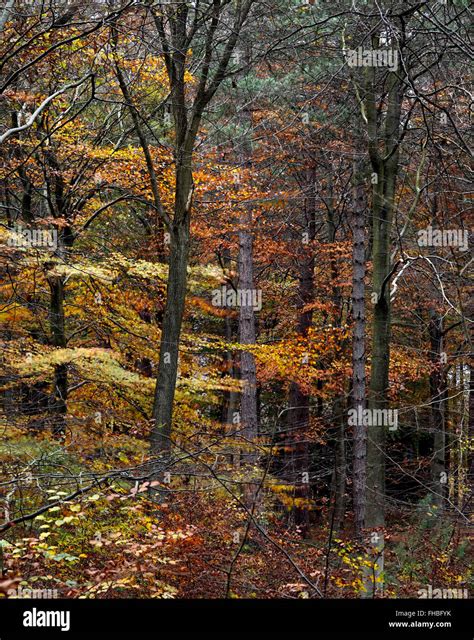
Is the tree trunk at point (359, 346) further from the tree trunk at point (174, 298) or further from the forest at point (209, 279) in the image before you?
the tree trunk at point (174, 298)

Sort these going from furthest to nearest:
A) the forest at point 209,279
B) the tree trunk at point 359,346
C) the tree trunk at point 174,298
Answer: the tree trunk at point 359,346, the tree trunk at point 174,298, the forest at point 209,279

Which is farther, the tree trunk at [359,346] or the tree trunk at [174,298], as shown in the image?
the tree trunk at [359,346]

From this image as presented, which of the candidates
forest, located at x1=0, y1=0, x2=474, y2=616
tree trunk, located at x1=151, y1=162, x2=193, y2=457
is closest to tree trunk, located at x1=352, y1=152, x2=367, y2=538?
forest, located at x1=0, y1=0, x2=474, y2=616

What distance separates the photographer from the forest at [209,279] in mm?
6906


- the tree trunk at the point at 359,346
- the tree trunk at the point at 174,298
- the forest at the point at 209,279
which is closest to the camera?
the forest at the point at 209,279

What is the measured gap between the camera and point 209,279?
1408 cm

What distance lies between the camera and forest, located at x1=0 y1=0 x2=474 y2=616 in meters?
6.91

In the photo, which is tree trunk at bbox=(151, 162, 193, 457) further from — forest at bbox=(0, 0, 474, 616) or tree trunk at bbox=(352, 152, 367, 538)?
tree trunk at bbox=(352, 152, 367, 538)

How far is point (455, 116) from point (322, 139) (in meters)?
6.85

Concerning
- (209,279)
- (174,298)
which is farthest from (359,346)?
(174,298)

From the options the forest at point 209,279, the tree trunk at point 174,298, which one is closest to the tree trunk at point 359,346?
the forest at point 209,279

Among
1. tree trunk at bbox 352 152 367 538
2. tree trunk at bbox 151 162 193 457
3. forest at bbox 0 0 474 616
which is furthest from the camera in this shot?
tree trunk at bbox 352 152 367 538
